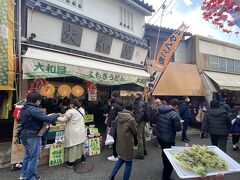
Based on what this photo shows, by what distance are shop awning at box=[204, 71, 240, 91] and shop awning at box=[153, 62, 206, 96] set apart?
109cm

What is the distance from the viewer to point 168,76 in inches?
487

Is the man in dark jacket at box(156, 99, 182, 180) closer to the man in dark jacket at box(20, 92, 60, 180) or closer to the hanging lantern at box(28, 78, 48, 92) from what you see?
the man in dark jacket at box(20, 92, 60, 180)

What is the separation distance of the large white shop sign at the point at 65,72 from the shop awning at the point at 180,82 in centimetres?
362

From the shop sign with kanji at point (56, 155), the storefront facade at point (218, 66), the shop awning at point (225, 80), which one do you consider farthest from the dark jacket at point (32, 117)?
the shop awning at point (225, 80)

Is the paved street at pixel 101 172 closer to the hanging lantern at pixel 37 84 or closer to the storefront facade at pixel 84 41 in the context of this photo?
the hanging lantern at pixel 37 84

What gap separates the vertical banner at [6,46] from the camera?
5391 mm

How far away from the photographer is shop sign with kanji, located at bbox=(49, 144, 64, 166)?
5.78 meters

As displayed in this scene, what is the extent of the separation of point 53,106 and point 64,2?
15.3 feet

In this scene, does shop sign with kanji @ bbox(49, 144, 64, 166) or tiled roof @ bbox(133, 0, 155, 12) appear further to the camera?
tiled roof @ bbox(133, 0, 155, 12)

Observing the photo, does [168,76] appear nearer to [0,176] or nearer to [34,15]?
[34,15]

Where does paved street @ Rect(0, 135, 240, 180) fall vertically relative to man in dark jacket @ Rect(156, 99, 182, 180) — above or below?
below

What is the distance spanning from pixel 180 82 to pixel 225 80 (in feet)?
15.0

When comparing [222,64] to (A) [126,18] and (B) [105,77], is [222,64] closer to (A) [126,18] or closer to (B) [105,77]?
(A) [126,18]

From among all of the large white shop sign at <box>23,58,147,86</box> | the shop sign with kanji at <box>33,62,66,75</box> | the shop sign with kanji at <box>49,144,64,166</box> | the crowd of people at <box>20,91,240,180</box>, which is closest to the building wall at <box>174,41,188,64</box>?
the large white shop sign at <box>23,58,147,86</box>
